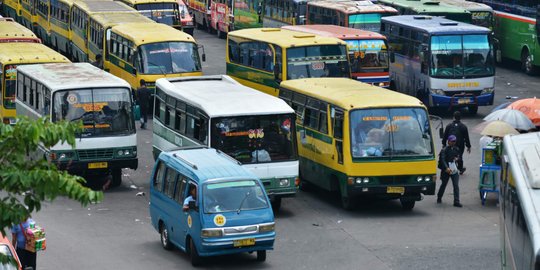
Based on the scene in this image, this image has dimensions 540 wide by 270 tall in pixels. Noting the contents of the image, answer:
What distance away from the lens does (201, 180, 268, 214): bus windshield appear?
1998 centimetres

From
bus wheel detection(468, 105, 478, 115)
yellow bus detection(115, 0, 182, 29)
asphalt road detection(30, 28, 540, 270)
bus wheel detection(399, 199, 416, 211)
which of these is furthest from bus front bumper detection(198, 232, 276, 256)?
yellow bus detection(115, 0, 182, 29)

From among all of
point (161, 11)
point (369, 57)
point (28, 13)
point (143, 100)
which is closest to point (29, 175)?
point (143, 100)

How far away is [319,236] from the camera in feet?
74.3

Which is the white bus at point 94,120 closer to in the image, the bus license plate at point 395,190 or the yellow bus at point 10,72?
the yellow bus at point 10,72

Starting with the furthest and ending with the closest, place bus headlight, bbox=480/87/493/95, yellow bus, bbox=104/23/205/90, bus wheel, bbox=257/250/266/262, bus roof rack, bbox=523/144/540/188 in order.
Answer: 1. bus headlight, bbox=480/87/493/95
2. yellow bus, bbox=104/23/205/90
3. bus wheel, bbox=257/250/266/262
4. bus roof rack, bbox=523/144/540/188

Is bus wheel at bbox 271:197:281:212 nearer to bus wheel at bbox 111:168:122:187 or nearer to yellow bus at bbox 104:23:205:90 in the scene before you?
bus wheel at bbox 111:168:122:187

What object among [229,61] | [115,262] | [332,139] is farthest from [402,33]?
[115,262]

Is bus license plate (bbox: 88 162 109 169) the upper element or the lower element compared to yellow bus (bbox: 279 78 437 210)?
lower

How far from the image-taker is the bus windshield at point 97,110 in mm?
26516

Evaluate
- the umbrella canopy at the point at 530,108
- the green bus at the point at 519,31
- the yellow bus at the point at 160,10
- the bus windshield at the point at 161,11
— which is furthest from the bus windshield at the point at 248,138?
the bus windshield at the point at 161,11

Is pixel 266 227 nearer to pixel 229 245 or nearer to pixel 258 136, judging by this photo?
pixel 229 245

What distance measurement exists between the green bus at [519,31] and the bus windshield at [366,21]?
15.7ft

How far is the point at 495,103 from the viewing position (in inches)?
1563

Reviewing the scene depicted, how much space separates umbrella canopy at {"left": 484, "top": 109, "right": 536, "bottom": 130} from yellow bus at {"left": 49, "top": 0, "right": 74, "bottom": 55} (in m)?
24.6
